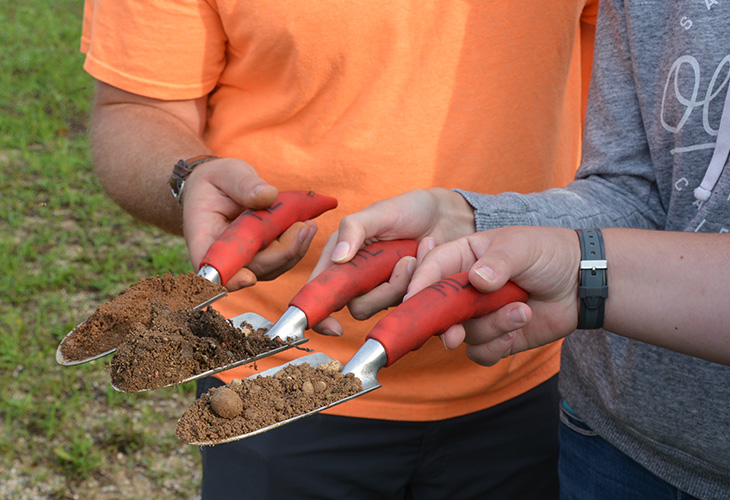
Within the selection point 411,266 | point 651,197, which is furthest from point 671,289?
point 411,266

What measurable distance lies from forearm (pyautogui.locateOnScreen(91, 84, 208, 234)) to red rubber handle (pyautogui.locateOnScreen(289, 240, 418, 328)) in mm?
802

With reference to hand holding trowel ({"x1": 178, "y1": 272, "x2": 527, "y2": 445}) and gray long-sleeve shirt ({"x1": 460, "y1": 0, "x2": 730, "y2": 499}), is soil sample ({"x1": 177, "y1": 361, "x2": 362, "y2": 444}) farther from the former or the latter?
gray long-sleeve shirt ({"x1": 460, "y1": 0, "x2": 730, "y2": 499})

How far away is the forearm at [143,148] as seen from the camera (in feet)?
7.62

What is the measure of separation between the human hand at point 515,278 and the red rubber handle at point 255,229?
0.40 meters

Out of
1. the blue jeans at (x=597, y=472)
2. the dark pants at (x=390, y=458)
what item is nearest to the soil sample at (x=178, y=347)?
the dark pants at (x=390, y=458)

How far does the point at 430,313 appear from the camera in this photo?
60.3 inches

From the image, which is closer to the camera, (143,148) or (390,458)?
(390,458)

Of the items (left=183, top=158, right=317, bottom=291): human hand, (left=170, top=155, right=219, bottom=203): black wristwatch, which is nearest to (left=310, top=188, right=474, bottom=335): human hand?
(left=183, top=158, right=317, bottom=291): human hand

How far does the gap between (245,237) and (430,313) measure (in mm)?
564

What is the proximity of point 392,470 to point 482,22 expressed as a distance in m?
1.48

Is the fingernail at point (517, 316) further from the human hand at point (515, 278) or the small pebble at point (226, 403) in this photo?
the small pebble at point (226, 403)

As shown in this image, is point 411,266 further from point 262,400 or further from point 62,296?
point 62,296

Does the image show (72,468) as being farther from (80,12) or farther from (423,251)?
(80,12)

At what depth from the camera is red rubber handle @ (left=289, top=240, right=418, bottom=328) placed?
1.63 meters
